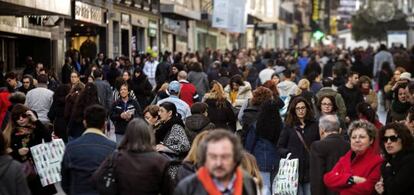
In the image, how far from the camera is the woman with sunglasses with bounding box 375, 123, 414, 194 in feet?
27.2

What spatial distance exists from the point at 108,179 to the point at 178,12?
3748 centimetres

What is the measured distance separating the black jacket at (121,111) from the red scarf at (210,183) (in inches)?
354

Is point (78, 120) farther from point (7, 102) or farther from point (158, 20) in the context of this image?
point (158, 20)

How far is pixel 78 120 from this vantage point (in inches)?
540

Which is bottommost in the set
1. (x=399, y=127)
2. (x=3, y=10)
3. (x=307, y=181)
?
(x=307, y=181)

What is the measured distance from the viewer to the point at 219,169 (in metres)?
5.91

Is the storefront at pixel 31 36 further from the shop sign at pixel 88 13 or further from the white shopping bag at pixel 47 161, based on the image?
the white shopping bag at pixel 47 161

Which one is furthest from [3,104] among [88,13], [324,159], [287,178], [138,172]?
[88,13]

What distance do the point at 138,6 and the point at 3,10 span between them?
1988 cm

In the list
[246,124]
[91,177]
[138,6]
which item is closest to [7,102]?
[246,124]

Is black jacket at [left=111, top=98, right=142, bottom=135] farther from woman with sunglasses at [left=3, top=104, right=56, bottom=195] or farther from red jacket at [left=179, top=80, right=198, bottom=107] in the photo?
woman with sunglasses at [left=3, top=104, right=56, bottom=195]

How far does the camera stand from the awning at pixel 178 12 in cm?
4416

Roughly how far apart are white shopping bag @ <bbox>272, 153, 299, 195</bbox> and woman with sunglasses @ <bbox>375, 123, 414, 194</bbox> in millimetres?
2587

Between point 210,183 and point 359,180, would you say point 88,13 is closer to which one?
point 359,180
